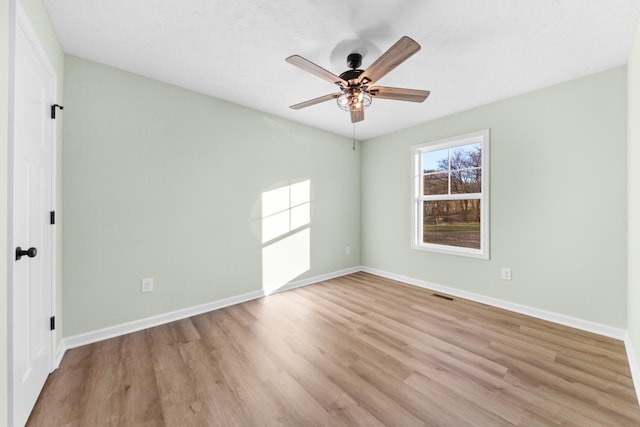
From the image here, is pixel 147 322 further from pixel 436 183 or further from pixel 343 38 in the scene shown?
pixel 436 183

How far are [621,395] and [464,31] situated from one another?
2536mm

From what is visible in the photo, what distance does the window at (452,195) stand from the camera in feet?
10.3

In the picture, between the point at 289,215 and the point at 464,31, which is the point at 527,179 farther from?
the point at 289,215

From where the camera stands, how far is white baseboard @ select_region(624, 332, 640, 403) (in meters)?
1.60

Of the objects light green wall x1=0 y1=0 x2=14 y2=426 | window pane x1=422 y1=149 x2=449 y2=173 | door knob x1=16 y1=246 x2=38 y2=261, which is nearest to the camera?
light green wall x1=0 y1=0 x2=14 y2=426

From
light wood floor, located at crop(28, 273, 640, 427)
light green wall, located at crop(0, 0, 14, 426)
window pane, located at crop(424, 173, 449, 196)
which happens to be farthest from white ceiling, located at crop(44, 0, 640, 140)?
light wood floor, located at crop(28, 273, 640, 427)

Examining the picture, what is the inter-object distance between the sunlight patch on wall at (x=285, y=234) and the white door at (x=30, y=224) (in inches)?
77.5

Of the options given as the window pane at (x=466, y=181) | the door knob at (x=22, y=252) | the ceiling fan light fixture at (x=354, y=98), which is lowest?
the door knob at (x=22, y=252)

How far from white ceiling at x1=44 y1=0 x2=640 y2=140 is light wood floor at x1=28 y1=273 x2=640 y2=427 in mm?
2366

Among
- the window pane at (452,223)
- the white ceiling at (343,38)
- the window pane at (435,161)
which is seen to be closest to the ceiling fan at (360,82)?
the white ceiling at (343,38)

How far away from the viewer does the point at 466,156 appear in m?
3.39

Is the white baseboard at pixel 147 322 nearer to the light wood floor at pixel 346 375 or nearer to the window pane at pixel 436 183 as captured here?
the light wood floor at pixel 346 375

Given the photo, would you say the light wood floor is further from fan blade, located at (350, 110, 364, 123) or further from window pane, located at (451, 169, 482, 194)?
fan blade, located at (350, 110, 364, 123)

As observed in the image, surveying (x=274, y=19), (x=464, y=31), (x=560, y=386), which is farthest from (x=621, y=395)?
(x=274, y=19)
